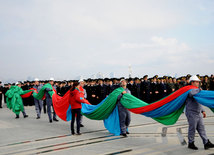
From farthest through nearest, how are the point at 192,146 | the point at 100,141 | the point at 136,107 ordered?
the point at 136,107
the point at 100,141
the point at 192,146

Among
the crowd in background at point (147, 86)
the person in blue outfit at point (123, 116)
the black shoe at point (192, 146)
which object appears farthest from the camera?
the crowd in background at point (147, 86)

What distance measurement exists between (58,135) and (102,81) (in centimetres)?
947

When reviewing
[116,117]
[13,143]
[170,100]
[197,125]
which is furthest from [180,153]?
[13,143]

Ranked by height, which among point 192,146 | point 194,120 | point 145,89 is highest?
point 145,89

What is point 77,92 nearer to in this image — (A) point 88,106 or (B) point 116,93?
(A) point 88,106

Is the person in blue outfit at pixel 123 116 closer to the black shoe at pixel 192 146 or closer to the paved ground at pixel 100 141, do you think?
the paved ground at pixel 100 141

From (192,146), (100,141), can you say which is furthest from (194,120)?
(100,141)

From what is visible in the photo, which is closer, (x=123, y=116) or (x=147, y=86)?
(x=123, y=116)

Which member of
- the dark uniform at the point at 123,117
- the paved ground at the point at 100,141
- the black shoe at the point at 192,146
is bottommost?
the paved ground at the point at 100,141

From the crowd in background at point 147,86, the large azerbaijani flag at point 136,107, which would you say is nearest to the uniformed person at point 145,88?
the crowd in background at point 147,86

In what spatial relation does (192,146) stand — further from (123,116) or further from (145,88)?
(145,88)

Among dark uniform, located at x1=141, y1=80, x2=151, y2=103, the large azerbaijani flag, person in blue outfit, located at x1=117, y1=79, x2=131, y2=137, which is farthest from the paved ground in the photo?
dark uniform, located at x1=141, y1=80, x2=151, y2=103

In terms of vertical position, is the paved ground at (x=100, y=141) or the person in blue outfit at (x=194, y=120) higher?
the person in blue outfit at (x=194, y=120)

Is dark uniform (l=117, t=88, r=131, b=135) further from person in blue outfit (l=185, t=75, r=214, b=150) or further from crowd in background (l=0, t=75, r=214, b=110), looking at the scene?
crowd in background (l=0, t=75, r=214, b=110)
